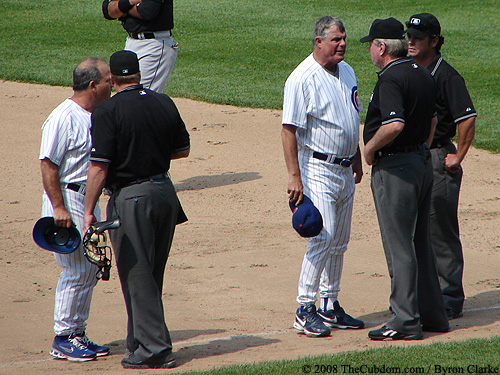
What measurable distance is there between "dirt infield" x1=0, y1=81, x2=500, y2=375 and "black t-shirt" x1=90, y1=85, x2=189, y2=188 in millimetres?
1245

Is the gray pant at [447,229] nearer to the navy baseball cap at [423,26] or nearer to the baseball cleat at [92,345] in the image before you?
the navy baseball cap at [423,26]

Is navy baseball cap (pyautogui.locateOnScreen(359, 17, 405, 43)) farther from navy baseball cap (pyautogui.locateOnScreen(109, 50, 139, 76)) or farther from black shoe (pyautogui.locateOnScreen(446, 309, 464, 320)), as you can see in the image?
black shoe (pyautogui.locateOnScreen(446, 309, 464, 320))

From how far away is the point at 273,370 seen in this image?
4.26 m

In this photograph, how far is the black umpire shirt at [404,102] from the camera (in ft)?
15.7

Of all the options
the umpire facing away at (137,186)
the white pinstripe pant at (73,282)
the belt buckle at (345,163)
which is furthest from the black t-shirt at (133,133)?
the belt buckle at (345,163)

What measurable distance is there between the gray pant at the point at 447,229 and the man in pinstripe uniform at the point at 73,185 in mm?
2433

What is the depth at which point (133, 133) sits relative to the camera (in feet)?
14.8

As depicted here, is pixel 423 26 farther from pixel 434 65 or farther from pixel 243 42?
pixel 243 42

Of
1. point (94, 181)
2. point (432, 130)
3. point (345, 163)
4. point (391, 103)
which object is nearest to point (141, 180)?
point (94, 181)

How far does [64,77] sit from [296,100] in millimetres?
8947

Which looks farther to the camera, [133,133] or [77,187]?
[77,187]

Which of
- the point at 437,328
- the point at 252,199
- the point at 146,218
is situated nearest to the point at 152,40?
the point at 252,199

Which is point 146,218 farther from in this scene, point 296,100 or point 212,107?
point 212,107

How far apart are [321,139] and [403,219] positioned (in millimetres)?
774
